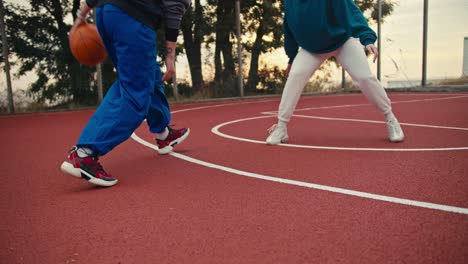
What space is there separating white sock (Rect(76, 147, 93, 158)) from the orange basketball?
863 mm

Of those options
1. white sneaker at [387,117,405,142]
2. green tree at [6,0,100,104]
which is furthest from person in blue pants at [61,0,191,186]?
green tree at [6,0,100,104]

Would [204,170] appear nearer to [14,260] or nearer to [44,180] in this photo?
[44,180]

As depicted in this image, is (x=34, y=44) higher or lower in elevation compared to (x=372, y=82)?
higher

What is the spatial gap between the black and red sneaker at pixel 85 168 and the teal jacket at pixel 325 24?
247cm

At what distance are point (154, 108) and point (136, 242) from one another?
6.72ft

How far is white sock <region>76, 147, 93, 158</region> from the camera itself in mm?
3159

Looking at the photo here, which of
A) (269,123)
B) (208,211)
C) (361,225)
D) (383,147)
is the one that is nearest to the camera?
(361,225)

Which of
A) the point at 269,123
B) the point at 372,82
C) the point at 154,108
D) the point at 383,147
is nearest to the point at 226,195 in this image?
the point at 154,108

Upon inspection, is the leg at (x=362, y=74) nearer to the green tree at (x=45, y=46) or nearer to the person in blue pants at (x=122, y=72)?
the person in blue pants at (x=122, y=72)

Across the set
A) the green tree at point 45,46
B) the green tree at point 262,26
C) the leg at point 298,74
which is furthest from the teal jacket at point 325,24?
the green tree at point 262,26

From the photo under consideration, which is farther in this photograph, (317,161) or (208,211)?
(317,161)

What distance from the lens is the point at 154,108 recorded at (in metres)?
4.02

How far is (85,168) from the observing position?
3135mm

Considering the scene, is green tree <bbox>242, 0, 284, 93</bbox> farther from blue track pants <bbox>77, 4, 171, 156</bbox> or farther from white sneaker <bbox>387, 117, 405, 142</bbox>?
blue track pants <bbox>77, 4, 171, 156</bbox>
